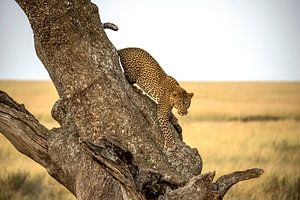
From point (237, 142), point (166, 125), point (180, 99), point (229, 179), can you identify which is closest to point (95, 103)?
point (166, 125)

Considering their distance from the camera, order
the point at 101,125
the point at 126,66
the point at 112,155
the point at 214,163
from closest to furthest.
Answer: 1. the point at 112,155
2. the point at 101,125
3. the point at 126,66
4. the point at 214,163

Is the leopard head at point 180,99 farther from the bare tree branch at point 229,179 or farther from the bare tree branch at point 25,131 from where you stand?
the bare tree branch at point 25,131

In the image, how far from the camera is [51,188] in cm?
496

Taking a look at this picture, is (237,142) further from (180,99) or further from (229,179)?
(229,179)

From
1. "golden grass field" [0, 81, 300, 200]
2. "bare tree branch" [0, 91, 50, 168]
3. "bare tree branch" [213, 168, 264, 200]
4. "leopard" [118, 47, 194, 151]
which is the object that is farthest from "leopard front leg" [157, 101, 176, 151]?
"golden grass field" [0, 81, 300, 200]

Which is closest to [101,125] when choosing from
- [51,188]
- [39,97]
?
[51,188]

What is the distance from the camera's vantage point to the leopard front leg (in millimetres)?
3135

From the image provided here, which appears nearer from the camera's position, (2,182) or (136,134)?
(136,134)

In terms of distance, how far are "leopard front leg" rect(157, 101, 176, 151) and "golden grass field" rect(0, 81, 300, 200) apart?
1.76 m

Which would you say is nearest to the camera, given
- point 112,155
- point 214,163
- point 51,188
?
point 112,155

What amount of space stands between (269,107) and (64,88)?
3.55m

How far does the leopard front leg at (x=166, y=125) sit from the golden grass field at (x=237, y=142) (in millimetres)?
1757

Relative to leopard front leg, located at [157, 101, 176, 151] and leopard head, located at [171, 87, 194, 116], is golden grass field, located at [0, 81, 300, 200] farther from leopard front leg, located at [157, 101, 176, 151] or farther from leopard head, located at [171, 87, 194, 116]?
leopard front leg, located at [157, 101, 176, 151]

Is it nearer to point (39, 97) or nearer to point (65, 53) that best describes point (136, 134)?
point (65, 53)
